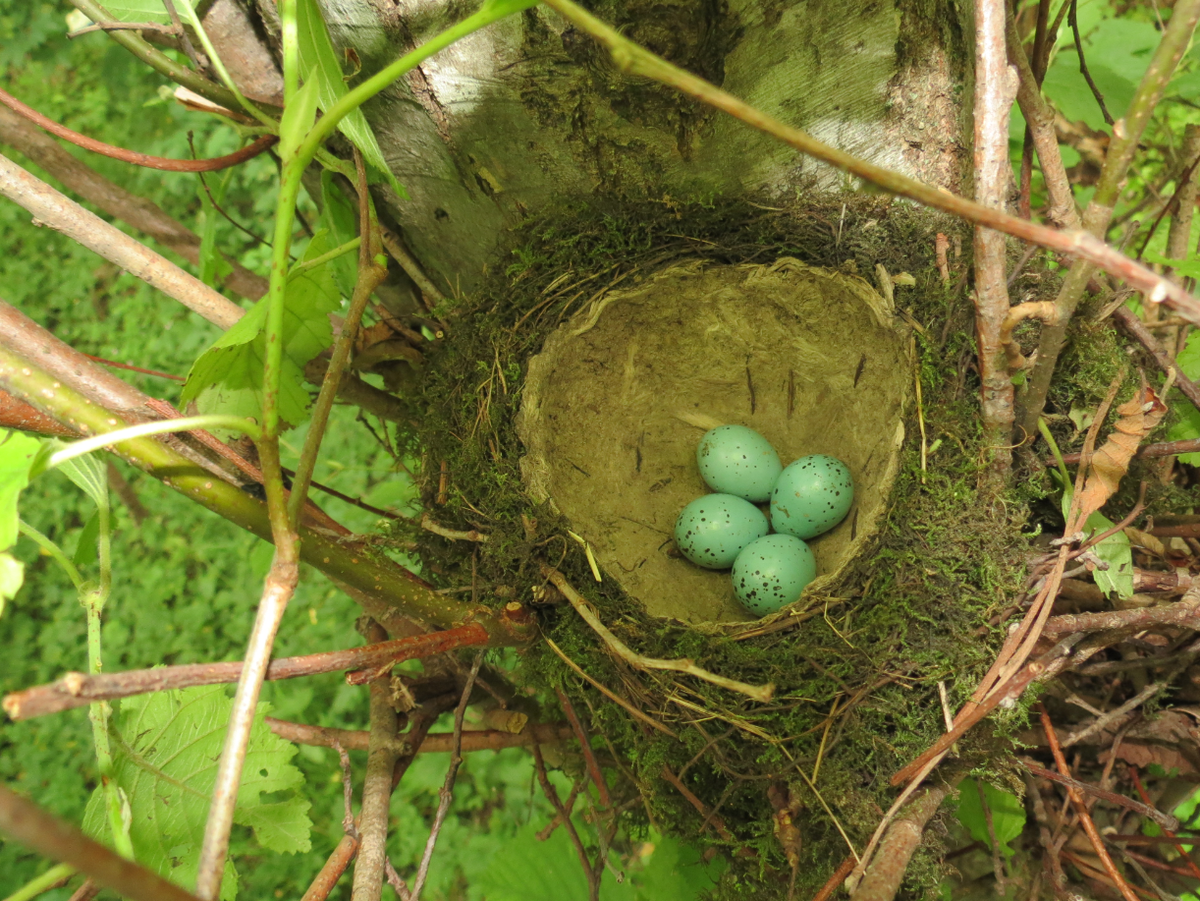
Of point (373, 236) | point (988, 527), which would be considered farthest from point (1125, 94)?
point (373, 236)

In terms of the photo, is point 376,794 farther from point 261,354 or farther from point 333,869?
point 261,354

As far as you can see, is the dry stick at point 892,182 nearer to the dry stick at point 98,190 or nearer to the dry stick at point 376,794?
the dry stick at point 376,794

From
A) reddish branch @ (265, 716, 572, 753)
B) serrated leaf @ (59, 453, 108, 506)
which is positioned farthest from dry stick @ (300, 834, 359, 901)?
serrated leaf @ (59, 453, 108, 506)

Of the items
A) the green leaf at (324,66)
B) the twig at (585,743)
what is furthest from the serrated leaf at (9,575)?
the twig at (585,743)

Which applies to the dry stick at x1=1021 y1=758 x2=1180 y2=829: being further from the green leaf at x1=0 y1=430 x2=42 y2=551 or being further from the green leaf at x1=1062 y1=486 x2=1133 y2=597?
the green leaf at x1=0 y1=430 x2=42 y2=551

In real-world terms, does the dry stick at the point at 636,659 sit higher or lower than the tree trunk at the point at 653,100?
lower

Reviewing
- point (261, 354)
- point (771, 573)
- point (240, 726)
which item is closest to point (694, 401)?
point (771, 573)

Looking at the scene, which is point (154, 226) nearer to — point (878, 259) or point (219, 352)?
point (219, 352)
